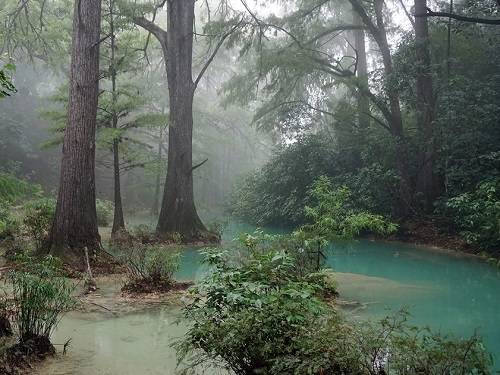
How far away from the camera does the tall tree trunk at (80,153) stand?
837 cm

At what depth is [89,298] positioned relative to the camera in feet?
21.0

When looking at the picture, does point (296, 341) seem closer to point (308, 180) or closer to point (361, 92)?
point (361, 92)

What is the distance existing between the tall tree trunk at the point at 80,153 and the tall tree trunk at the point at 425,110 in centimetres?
906

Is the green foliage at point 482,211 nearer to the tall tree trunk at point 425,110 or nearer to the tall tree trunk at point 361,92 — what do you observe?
the tall tree trunk at point 425,110

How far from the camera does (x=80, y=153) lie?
28.6 ft

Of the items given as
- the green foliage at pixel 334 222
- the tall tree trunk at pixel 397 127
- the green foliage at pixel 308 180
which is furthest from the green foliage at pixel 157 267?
the tall tree trunk at pixel 397 127

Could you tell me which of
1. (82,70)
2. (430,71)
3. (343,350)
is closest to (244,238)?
(343,350)

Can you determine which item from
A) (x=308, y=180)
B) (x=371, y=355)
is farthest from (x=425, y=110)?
(x=371, y=355)

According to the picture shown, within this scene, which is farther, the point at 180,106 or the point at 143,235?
the point at 180,106

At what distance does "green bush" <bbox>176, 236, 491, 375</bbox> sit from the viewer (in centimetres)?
275

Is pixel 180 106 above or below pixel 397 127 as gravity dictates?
above

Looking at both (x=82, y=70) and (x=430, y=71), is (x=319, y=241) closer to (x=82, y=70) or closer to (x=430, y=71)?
(x=82, y=70)

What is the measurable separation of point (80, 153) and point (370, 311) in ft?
18.7

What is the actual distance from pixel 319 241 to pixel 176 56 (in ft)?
28.2
